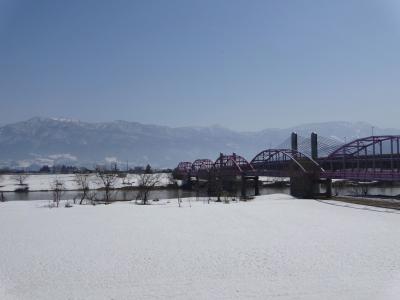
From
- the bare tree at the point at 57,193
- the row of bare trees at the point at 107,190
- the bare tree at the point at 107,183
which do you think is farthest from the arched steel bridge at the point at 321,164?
the bare tree at the point at 57,193

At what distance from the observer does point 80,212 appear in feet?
112

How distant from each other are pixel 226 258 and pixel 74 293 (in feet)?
19.8

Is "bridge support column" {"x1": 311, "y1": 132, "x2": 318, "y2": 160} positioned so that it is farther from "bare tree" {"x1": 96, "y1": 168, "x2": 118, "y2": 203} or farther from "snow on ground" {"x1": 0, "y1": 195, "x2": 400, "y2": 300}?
"snow on ground" {"x1": 0, "y1": 195, "x2": 400, "y2": 300}

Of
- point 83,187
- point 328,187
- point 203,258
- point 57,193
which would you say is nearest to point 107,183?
point 83,187

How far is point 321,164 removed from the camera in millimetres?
87188

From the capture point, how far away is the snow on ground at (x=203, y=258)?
1324 cm

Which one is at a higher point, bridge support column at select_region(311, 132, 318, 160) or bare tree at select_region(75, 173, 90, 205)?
bridge support column at select_region(311, 132, 318, 160)

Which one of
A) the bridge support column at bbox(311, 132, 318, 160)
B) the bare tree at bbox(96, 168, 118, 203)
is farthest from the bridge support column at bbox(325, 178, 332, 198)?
the bridge support column at bbox(311, 132, 318, 160)

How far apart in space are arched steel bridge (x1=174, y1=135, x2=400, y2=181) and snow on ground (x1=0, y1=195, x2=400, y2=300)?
21.6 m

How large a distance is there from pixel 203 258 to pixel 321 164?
73.8 m

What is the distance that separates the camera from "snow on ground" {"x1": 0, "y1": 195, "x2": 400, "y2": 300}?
13242 mm

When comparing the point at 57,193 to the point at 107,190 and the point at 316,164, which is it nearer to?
the point at 107,190

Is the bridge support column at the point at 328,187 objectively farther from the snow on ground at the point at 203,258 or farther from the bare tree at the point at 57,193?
the bare tree at the point at 57,193

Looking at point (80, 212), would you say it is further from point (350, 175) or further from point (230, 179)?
point (230, 179)
